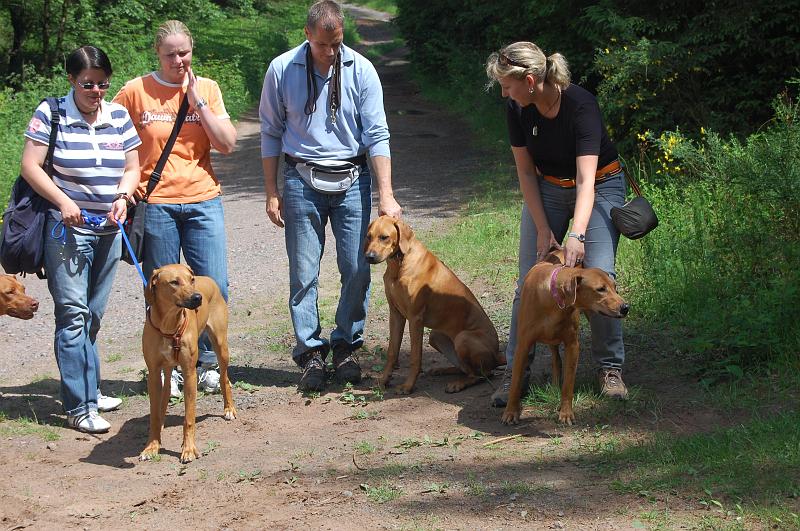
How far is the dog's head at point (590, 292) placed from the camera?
490 centimetres

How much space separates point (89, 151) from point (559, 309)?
2899 millimetres

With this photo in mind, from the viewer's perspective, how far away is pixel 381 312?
26.5 feet

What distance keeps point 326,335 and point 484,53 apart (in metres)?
19.1

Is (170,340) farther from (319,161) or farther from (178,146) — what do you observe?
(319,161)

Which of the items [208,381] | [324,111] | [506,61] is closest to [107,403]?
[208,381]

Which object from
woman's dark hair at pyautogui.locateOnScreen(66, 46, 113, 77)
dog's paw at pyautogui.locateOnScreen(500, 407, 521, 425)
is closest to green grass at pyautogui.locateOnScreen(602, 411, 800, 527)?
dog's paw at pyautogui.locateOnScreen(500, 407, 521, 425)

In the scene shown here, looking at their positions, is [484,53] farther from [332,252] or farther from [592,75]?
[332,252]

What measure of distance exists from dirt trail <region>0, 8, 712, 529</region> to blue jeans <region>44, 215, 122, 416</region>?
1.05 ft

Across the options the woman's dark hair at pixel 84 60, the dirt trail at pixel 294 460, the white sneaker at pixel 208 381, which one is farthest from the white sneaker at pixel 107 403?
the woman's dark hair at pixel 84 60

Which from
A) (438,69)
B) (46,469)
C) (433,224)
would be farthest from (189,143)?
(438,69)

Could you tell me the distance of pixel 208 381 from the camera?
635cm

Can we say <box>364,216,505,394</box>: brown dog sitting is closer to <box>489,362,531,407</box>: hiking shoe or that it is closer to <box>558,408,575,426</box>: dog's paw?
<box>489,362,531,407</box>: hiking shoe

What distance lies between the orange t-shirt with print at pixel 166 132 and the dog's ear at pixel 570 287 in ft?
7.98

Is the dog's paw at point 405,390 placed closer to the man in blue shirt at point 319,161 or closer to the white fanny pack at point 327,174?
the man in blue shirt at point 319,161
